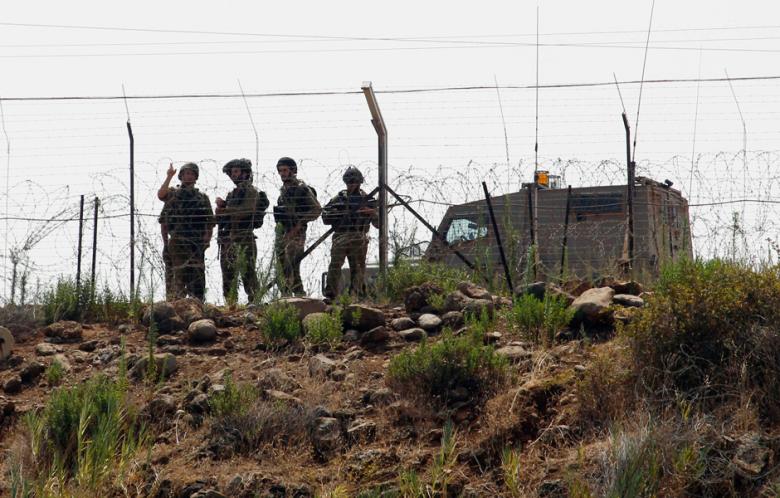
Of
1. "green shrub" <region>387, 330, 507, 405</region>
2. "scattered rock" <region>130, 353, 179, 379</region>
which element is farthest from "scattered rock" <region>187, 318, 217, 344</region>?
"green shrub" <region>387, 330, 507, 405</region>

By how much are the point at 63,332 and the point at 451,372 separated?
142 inches

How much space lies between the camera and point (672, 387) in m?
6.93

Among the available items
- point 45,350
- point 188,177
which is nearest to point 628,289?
point 188,177

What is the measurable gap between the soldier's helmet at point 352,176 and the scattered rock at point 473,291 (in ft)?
6.20

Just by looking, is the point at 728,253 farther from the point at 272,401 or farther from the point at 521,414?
the point at 272,401

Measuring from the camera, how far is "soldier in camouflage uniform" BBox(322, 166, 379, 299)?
1085 centimetres

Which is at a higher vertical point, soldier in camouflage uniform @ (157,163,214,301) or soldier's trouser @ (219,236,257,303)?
soldier in camouflage uniform @ (157,163,214,301)

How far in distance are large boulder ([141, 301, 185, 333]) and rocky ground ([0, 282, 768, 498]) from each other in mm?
11

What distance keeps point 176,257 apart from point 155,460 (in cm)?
422

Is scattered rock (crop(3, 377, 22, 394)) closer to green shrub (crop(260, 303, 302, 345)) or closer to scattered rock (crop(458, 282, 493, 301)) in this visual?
green shrub (crop(260, 303, 302, 345))

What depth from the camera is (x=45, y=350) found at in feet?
29.6

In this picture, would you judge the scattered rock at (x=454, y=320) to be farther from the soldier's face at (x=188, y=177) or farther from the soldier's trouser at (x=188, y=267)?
the soldier's face at (x=188, y=177)

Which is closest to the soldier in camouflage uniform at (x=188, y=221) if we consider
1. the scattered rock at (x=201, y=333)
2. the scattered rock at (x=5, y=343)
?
the scattered rock at (x=201, y=333)

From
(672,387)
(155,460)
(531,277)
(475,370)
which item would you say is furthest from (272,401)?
(531,277)
